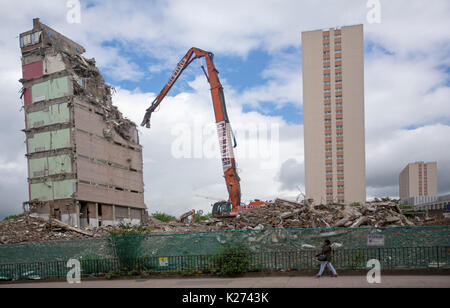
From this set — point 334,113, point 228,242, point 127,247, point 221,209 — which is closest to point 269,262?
point 228,242

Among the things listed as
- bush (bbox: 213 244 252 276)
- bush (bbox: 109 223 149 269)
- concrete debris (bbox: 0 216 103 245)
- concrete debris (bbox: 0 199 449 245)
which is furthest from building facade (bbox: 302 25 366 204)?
bush (bbox: 213 244 252 276)

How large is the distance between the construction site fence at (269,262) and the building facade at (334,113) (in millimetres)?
65973

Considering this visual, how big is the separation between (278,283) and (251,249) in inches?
104

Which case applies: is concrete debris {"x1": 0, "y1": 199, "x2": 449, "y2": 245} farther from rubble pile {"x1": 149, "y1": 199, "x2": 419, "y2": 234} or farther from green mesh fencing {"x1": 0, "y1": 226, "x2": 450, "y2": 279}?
green mesh fencing {"x1": 0, "y1": 226, "x2": 450, "y2": 279}

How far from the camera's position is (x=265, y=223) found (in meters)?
22.0

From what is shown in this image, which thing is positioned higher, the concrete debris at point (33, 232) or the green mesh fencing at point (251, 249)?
the green mesh fencing at point (251, 249)

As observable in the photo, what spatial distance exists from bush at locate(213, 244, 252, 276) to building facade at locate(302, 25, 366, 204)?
66650mm

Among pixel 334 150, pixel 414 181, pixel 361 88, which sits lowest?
pixel 414 181

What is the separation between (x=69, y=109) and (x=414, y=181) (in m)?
150

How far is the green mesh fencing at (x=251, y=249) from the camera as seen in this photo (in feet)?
48.5

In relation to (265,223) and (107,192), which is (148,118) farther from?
(265,223)

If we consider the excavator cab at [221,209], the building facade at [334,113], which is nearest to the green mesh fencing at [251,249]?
the excavator cab at [221,209]

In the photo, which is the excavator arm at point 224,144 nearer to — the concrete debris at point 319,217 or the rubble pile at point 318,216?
the concrete debris at point 319,217
